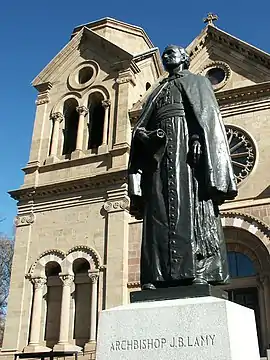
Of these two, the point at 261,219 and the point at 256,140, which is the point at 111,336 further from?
the point at 256,140

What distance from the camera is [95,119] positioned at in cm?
2409

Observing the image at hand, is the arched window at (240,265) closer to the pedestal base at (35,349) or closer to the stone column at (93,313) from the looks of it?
the stone column at (93,313)

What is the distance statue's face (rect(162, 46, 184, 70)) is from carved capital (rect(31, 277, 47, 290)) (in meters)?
16.1

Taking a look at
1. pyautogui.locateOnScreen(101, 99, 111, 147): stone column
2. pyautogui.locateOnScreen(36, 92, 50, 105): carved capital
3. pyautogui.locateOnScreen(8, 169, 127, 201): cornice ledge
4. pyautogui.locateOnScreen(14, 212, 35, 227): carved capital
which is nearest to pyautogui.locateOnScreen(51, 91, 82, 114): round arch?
pyautogui.locateOnScreen(36, 92, 50, 105): carved capital

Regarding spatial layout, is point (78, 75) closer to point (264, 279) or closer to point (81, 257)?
point (81, 257)

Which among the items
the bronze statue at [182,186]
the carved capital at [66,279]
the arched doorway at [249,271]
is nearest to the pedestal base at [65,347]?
the carved capital at [66,279]

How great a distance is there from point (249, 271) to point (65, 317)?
7438 mm

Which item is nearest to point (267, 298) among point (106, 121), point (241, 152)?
point (241, 152)

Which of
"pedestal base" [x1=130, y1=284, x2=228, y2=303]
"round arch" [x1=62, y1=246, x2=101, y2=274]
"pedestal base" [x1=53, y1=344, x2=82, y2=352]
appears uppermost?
"round arch" [x1=62, y1=246, x2=101, y2=274]

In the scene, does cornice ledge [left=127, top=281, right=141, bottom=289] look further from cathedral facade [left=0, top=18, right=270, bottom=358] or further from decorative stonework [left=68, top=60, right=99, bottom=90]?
decorative stonework [left=68, top=60, right=99, bottom=90]

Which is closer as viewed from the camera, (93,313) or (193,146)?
(193,146)

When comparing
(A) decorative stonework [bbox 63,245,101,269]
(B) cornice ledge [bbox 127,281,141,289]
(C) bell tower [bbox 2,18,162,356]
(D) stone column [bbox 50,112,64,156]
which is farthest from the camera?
(D) stone column [bbox 50,112,64,156]

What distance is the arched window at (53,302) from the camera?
19797 mm

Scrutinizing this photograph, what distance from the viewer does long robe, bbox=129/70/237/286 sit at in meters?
5.26
